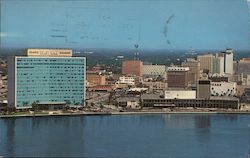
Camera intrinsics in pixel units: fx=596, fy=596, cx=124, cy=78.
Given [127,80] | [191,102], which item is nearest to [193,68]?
[127,80]

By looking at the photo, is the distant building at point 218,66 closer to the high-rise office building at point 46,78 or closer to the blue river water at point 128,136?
the blue river water at point 128,136

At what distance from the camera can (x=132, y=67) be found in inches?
488

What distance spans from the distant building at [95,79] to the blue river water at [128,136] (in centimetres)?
195

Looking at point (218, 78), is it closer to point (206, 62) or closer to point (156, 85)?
point (206, 62)

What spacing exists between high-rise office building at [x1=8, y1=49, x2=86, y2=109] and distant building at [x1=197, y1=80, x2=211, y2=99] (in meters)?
2.14

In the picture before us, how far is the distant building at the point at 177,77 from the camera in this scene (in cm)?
1173

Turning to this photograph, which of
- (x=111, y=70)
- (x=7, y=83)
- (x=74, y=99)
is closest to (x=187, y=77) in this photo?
(x=111, y=70)

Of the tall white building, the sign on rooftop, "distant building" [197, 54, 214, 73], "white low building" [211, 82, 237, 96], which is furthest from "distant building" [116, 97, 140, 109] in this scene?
the tall white building

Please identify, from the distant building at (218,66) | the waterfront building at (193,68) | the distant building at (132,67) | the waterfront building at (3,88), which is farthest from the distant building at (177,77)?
the waterfront building at (3,88)

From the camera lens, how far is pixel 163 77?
12172 mm

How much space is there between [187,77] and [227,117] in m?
2.27

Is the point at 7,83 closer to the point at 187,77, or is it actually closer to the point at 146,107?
the point at 146,107

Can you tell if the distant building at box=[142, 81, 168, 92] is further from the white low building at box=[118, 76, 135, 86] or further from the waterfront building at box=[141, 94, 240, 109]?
the waterfront building at box=[141, 94, 240, 109]

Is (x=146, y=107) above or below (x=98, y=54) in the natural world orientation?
below
